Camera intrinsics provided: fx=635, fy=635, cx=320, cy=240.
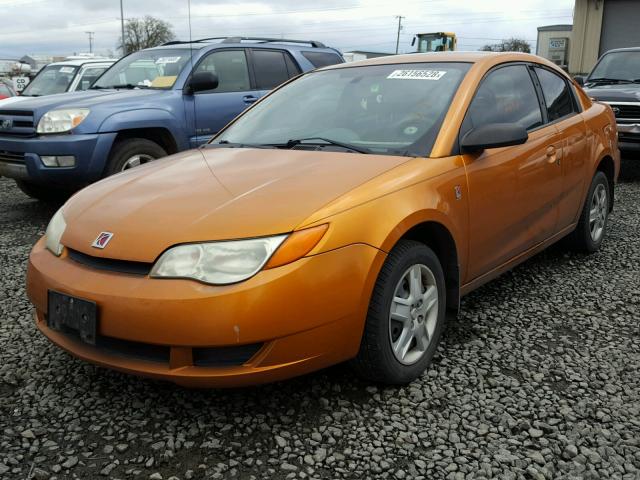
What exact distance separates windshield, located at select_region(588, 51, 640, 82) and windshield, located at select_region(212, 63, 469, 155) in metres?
7.14

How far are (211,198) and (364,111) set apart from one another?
1156 millimetres

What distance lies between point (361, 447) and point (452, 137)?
160 cm

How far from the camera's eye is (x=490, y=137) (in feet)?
10.3

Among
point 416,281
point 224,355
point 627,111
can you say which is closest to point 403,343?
point 416,281

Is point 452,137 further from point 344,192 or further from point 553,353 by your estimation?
point 553,353

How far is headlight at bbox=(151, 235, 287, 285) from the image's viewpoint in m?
2.35

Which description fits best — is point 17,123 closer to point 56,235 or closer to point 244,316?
point 56,235

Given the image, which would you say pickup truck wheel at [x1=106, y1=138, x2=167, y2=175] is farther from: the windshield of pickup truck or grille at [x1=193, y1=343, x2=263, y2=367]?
grille at [x1=193, y1=343, x2=263, y2=367]

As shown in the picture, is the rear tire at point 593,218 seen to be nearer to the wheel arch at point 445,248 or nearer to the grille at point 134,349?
the wheel arch at point 445,248

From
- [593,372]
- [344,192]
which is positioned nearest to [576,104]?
[593,372]

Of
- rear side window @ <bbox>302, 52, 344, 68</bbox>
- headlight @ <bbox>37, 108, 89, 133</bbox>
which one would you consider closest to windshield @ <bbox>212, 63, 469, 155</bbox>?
headlight @ <bbox>37, 108, 89, 133</bbox>

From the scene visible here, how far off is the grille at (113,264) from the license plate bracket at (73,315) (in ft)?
0.51

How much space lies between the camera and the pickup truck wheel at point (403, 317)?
263cm

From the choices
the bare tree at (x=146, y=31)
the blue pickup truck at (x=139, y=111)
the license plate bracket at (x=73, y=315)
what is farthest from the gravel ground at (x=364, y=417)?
the bare tree at (x=146, y=31)
